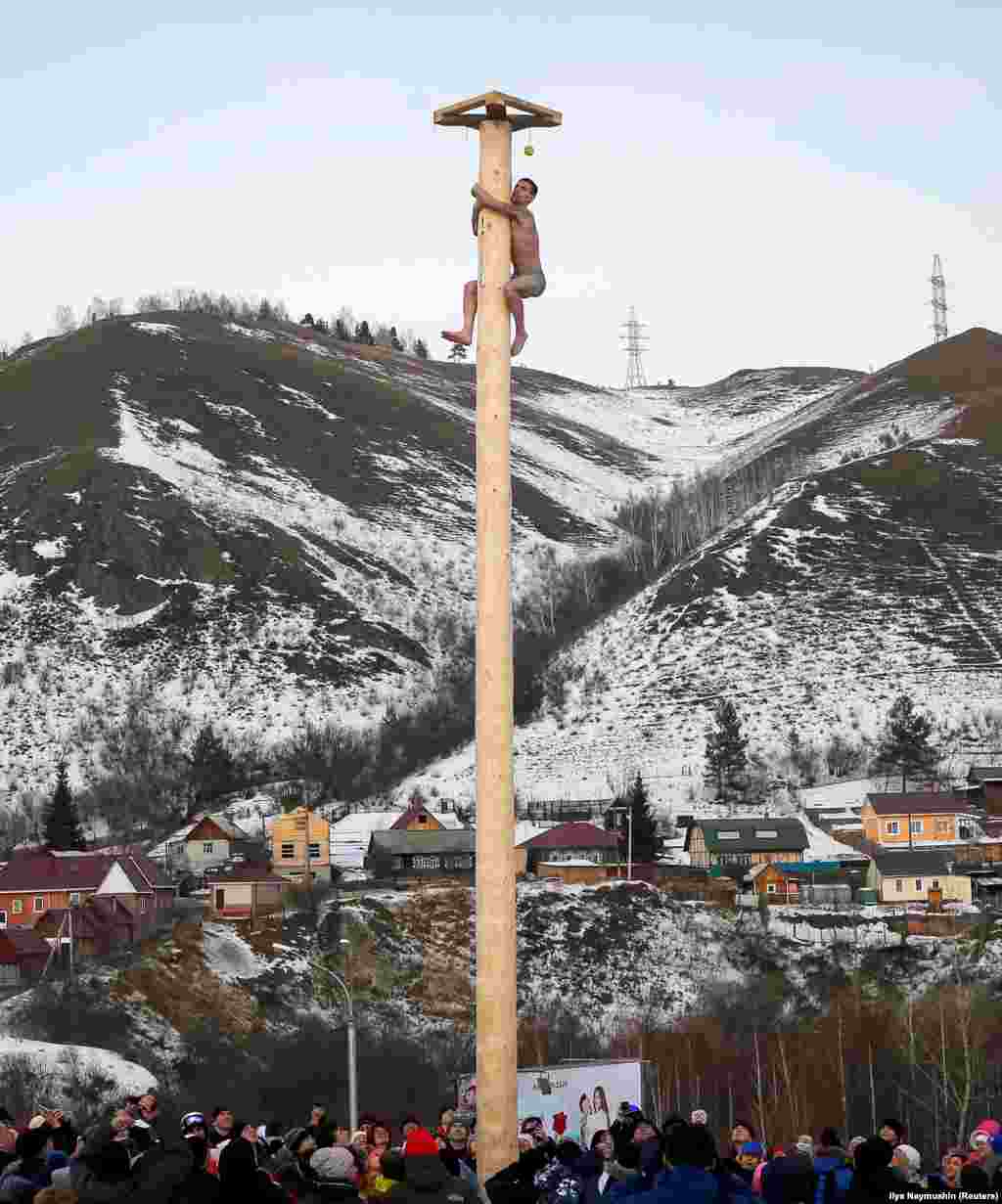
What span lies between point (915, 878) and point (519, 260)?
8683 centimetres

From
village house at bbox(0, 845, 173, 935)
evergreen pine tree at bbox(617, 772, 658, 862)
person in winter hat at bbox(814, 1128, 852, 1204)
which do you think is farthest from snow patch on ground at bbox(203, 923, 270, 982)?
person in winter hat at bbox(814, 1128, 852, 1204)

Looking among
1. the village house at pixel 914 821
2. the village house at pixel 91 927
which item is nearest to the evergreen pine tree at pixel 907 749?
the village house at pixel 914 821

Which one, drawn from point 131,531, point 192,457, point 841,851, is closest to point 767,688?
point 841,851

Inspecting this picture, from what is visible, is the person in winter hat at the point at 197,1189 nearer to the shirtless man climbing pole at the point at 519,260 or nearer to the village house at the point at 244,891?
the shirtless man climbing pole at the point at 519,260

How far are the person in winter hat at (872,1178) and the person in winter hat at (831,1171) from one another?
0.65 metres

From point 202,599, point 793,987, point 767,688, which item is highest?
point 202,599

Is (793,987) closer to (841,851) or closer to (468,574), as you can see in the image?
(841,851)

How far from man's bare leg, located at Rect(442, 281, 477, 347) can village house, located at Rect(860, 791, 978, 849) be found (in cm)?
9767

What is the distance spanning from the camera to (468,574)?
557ft

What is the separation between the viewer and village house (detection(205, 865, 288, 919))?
9269cm

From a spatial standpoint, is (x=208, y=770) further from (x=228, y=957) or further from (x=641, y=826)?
(x=228, y=957)

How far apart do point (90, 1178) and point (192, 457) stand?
177m

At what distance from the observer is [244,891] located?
95.1m

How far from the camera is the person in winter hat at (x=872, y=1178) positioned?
11.2 metres
